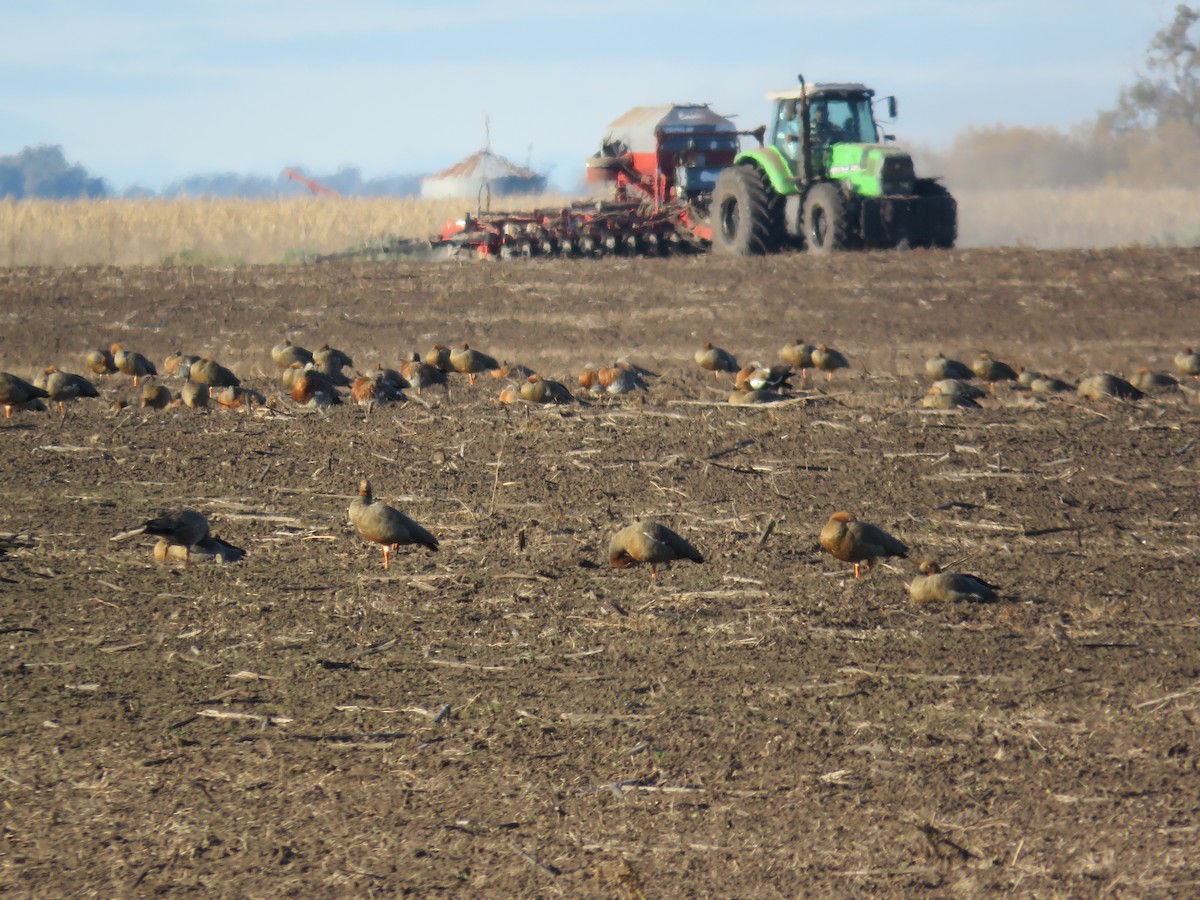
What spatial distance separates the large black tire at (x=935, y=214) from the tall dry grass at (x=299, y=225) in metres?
4.02

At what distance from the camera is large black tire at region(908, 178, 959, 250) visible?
24.4 meters

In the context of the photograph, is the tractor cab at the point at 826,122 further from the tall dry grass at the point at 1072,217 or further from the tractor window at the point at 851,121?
the tall dry grass at the point at 1072,217

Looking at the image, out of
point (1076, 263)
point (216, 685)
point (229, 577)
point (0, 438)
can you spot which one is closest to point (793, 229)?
point (1076, 263)

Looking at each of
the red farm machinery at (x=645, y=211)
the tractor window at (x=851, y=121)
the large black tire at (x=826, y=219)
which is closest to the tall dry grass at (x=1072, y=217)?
the red farm machinery at (x=645, y=211)

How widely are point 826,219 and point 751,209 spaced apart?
6.04 ft

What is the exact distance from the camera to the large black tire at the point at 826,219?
23.7m

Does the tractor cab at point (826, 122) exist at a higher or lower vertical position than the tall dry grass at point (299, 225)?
higher

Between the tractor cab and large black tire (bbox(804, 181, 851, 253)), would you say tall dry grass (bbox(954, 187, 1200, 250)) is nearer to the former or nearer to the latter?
the tractor cab

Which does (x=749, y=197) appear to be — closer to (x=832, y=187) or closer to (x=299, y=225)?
(x=832, y=187)

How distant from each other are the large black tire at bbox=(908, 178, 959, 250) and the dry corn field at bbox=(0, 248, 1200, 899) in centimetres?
1173

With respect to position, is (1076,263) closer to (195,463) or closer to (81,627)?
(195,463)

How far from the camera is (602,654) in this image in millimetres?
6215

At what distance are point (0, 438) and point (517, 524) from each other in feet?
17.4

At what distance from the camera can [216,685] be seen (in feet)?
19.2
